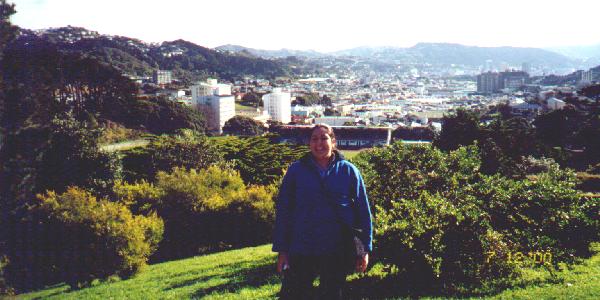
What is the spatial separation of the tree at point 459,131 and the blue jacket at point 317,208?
2333 centimetres

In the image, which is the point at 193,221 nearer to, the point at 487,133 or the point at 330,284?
the point at 330,284

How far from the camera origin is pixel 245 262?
8578mm

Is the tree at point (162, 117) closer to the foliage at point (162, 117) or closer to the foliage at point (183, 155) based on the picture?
the foliage at point (162, 117)

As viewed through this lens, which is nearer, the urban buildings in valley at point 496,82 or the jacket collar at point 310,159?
the jacket collar at point 310,159

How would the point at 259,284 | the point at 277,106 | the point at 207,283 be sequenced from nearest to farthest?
1. the point at 259,284
2. the point at 207,283
3. the point at 277,106

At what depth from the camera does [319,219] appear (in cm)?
338

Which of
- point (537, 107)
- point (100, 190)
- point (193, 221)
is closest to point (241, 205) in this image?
point (193, 221)

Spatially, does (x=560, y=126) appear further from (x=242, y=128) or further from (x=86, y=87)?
(x=86, y=87)

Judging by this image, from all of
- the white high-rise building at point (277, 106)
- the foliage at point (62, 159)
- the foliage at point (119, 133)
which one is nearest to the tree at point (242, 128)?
the foliage at point (119, 133)

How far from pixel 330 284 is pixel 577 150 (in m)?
36.2

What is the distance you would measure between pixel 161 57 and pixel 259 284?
495 ft

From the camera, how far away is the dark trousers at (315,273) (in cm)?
342
